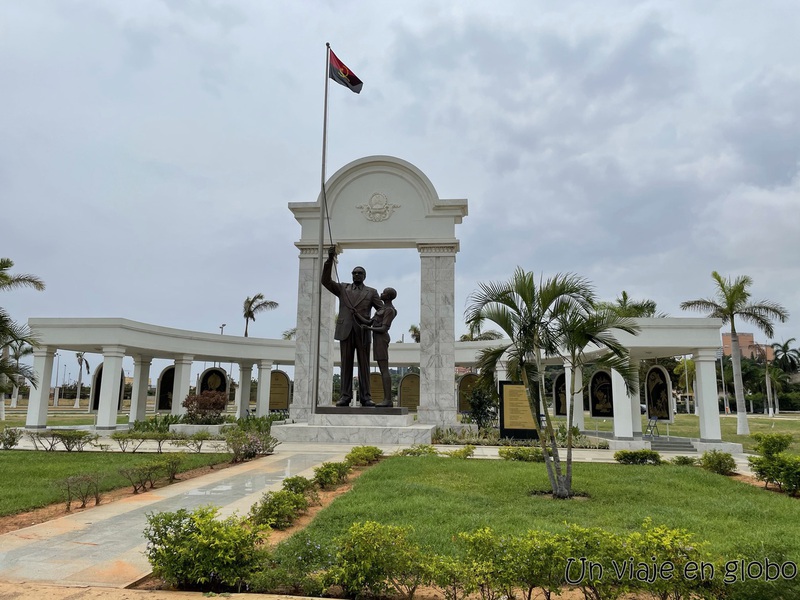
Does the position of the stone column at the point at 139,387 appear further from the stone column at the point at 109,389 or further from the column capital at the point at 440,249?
the column capital at the point at 440,249

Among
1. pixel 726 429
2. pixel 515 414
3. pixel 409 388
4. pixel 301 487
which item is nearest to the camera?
pixel 301 487

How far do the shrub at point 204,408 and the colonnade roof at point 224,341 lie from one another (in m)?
2.95

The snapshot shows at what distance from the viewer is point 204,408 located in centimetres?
2159

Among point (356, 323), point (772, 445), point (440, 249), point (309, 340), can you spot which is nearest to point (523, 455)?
point (772, 445)

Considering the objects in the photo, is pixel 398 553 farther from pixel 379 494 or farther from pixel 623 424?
pixel 623 424

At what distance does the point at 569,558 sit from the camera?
12.8 ft

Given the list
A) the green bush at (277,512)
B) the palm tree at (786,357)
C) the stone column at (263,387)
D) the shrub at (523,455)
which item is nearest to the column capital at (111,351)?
the stone column at (263,387)

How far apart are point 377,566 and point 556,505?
3983 millimetres

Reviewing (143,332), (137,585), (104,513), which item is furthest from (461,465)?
(143,332)

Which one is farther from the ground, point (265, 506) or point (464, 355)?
point (464, 355)

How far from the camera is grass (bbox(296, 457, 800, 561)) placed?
5.66 metres

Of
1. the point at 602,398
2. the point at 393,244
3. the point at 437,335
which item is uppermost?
the point at 393,244

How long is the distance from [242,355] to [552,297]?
21438mm

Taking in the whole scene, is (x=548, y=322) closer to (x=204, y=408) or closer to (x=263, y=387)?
(x=204, y=408)
